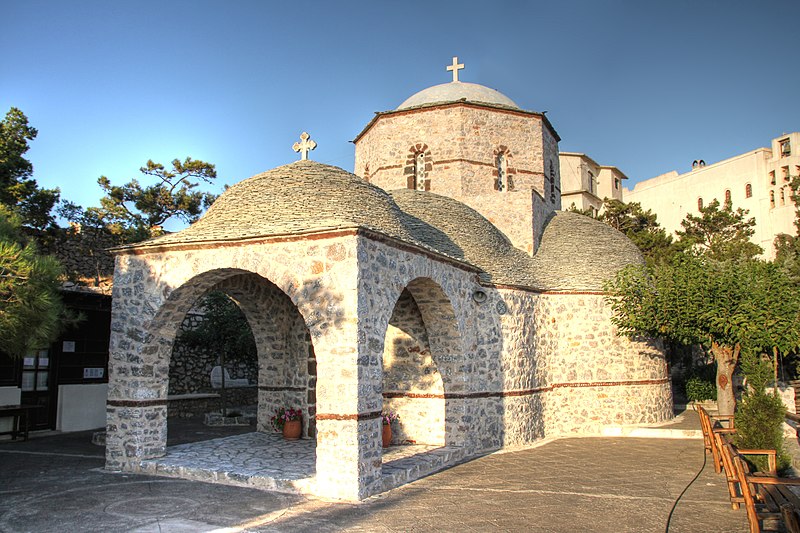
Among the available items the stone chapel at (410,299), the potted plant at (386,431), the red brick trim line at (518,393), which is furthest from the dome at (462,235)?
the potted plant at (386,431)

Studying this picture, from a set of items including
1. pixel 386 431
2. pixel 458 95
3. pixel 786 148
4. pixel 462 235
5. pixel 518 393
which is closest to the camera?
pixel 386 431

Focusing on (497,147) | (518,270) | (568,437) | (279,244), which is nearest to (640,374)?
(568,437)

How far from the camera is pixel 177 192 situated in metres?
26.0

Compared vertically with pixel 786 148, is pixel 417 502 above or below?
below

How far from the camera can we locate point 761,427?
29.2ft

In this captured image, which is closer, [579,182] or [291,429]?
[291,429]

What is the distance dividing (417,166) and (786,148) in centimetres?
2733

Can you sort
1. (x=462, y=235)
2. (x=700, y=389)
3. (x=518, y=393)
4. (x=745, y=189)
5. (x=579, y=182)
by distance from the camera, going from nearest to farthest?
→ (x=518, y=393) → (x=462, y=235) → (x=700, y=389) → (x=745, y=189) → (x=579, y=182)

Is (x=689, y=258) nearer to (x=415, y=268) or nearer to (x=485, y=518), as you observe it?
(x=415, y=268)

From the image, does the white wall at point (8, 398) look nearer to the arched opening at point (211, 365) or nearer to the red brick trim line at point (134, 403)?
the arched opening at point (211, 365)

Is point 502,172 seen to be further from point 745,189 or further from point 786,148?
point 745,189

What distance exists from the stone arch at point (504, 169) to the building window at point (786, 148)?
25.1 metres

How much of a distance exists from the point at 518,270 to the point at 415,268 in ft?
16.9

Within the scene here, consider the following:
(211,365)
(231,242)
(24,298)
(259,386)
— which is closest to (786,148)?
(211,365)
